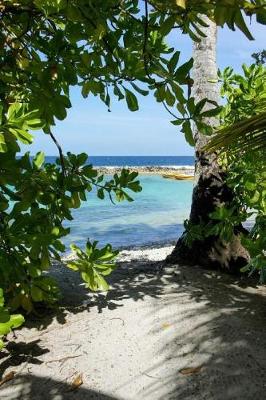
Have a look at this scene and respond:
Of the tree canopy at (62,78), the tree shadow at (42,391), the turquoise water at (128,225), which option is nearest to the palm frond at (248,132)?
the tree canopy at (62,78)

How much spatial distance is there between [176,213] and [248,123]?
2099 cm

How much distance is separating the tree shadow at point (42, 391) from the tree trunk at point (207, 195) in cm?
259

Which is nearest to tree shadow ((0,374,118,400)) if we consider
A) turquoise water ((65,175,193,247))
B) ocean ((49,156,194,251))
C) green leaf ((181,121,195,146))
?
green leaf ((181,121,195,146))

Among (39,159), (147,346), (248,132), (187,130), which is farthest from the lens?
(147,346)

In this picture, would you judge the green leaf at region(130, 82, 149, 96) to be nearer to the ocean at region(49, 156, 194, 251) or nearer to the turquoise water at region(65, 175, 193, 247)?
the ocean at region(49, 156, 194, 251)

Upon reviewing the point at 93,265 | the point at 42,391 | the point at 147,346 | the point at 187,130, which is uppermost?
the point at 187,130

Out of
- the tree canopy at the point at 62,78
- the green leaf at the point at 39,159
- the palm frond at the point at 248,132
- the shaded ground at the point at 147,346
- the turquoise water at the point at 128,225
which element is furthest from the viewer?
the turquoise water at the point at 128,225

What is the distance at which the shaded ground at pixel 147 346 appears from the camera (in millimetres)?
2730

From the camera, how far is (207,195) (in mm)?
5242

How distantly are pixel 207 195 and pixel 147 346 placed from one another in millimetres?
2467

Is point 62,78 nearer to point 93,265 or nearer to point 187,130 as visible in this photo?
point 187,130

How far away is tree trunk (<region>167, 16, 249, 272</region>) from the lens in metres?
5.07

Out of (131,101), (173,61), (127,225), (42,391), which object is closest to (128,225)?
(127,225)

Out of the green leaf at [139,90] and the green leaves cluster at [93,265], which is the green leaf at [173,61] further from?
the green leaves cluster at [93,265]
